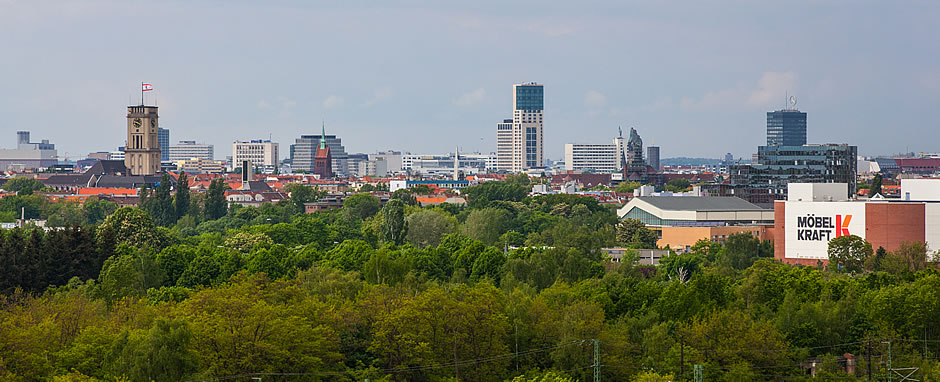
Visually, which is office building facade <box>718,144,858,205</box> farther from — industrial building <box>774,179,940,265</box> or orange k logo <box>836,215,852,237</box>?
orange k logo <box>836,215,852,237</box>

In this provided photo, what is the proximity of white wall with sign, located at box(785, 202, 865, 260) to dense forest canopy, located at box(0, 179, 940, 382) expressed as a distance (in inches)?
400

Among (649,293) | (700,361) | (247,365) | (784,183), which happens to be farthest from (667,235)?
(247,365)

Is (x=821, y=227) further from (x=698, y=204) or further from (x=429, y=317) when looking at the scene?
(x=429, y=317)

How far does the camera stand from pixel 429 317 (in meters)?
54.9

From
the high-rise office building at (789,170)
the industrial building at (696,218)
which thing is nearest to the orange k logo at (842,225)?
the industrial building at (696,218)

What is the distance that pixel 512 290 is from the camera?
6975 centimetres

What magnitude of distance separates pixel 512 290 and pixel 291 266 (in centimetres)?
1583

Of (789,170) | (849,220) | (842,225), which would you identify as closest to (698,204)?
(789,170)

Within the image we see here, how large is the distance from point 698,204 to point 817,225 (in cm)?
2800

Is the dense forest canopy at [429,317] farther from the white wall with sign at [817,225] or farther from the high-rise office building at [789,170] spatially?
the high-rise office building at [789,170]

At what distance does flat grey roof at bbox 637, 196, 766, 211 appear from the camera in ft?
413

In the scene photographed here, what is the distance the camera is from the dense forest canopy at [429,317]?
50062 mm

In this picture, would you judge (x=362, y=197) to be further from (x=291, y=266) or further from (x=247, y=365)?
(x=247, y=365)

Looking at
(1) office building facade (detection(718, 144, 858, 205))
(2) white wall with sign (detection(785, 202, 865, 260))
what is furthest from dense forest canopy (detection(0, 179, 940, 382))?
(1) office building facade (detection(718, 144, 858, 205))
